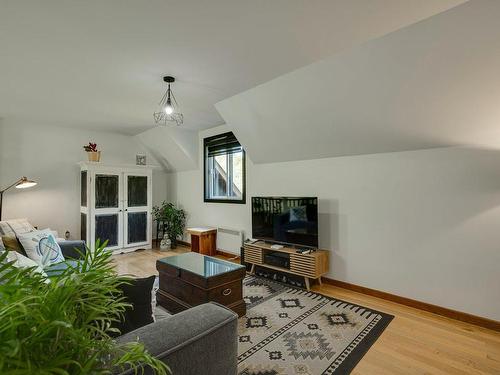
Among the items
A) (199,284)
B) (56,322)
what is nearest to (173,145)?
(199,284)

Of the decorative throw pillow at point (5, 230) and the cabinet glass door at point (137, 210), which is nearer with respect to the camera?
the decorative throw pillow at point (5, 230)

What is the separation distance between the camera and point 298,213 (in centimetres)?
340

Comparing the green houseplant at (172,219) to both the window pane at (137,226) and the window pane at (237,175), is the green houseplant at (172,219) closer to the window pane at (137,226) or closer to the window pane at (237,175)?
the window pane at (137,226)

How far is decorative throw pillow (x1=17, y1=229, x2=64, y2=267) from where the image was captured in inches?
102

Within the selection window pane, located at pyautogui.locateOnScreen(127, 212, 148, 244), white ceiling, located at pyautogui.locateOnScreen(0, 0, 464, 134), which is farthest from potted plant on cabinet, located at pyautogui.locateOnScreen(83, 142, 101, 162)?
white ceiling, located at pyautogui.locateOnScreen(0, 0, 464, 134)

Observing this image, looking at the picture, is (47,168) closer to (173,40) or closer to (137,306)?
(173,40)

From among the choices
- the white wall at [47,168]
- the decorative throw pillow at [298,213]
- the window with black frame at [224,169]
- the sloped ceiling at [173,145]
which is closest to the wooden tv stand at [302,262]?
the decorative throw pillow at [298,213]

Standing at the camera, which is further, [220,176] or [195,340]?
[220,176]

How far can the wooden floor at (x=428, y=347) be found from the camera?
6.04ft

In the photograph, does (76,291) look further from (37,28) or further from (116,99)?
(116,99)

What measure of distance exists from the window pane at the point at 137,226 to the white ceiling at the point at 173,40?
2.46 m

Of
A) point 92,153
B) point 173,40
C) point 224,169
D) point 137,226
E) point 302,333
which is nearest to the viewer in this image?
point 173,40

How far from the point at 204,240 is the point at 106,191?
1965 mm

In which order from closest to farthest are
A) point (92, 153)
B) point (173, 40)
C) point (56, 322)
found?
1. point (56, 322)
2. point (173, 40)
3. point (92, 153)
